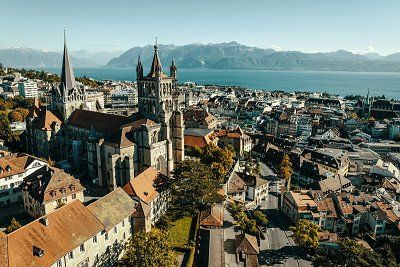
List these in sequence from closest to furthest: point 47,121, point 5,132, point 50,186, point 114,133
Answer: point 50,186
point 114,133
point 47,121
point 5,132

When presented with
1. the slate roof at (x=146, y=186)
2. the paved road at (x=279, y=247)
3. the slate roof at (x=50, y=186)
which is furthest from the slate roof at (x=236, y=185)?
the slate roof at (x=50, y=186)

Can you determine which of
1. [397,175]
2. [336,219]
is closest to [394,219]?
[336,219]

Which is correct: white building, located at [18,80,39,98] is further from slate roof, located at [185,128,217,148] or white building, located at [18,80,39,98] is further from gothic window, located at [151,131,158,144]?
gothic window, located at [151,131,158,144]

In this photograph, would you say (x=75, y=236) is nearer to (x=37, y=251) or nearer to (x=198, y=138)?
(x=37, y=251)

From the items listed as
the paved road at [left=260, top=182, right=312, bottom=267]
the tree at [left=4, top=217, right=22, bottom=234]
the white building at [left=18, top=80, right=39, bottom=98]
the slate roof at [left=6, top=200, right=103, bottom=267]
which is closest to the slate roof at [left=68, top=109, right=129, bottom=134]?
the tree at [left=4, top=217, right=22, bottom=234]

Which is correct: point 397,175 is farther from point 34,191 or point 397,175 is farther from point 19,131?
point 19,131

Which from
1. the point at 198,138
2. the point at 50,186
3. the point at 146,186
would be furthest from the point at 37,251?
the point at 198,138

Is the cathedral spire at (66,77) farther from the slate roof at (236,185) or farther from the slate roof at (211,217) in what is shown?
the slate roof at (211,217)
